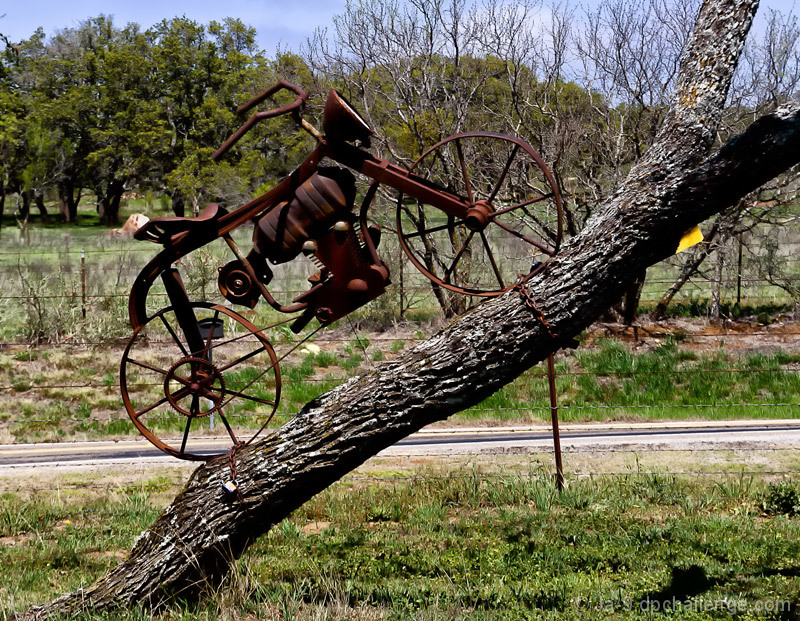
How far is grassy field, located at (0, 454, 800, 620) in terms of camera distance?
16.1 feet

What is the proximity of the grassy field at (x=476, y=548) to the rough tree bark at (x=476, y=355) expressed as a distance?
285mm

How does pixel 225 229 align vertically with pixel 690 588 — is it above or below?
above

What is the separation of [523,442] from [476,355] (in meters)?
5.99

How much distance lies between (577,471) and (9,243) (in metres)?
33.8

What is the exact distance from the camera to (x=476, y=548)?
605 cm

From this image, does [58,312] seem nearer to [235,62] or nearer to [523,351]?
[523,351]

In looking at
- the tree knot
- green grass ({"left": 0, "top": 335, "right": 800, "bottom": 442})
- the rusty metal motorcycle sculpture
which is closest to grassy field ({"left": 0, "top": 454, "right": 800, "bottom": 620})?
the rusty metal motorcycle sculpture

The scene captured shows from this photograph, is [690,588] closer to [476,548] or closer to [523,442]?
[476,548]

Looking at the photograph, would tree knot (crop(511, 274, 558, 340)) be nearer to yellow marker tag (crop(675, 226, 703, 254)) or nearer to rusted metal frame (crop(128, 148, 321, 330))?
yellow marker tag (crop(675, 226, 703, 254))

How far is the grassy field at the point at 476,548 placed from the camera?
4.91 meters

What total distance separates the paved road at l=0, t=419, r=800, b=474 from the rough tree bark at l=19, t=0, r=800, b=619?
5.10m

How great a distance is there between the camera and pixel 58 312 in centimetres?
1568

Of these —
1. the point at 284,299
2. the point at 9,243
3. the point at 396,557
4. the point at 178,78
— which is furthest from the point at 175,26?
the point at 396,557

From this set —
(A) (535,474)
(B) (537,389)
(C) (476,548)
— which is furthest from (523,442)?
(C) (476,548)
